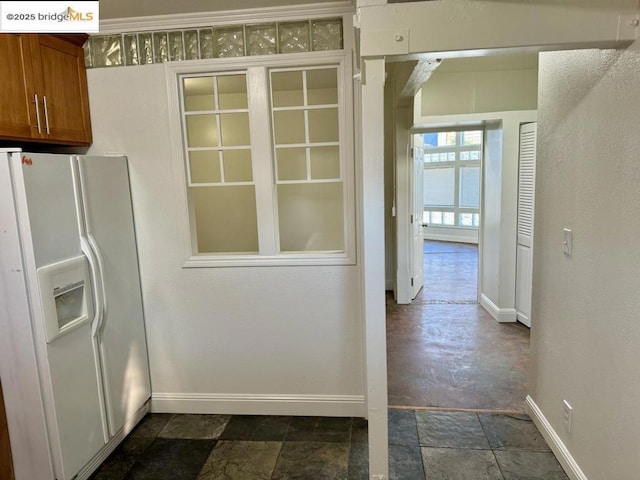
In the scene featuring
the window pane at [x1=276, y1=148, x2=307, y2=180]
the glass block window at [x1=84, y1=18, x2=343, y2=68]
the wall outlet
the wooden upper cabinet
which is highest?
the glass block window at [x1=84, y1=18, x2=343, y2=68]

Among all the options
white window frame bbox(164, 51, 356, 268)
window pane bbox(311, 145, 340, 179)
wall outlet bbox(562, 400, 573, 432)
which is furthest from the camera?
window pane bbox(311, 145, 340, 179)

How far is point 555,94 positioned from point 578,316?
116 centimetres

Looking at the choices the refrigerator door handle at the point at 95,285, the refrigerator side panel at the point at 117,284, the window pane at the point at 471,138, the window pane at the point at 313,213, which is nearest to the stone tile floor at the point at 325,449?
the refrigerator side panel at the point at 117,284

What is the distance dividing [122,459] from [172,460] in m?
0.29

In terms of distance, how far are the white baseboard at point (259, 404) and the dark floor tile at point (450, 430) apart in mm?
393

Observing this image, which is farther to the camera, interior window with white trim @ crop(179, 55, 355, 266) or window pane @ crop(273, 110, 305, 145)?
window pane @ crop(273, 110, 305, 145)

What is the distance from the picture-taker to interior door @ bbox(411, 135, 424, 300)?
4.84 metres

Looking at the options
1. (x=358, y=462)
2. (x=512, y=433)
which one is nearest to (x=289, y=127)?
(x=358, y=462)

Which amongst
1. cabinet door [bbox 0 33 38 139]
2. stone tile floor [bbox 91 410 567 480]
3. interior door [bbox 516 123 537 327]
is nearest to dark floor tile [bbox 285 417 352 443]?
stone tile floor [bbox 91 410 567 480]

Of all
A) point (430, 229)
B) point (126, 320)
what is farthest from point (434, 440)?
point (430, 229)

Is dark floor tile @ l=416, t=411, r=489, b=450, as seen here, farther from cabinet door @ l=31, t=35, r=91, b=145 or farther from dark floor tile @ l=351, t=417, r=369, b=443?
cabinet door @ l=31, t=35, r=91, b=145

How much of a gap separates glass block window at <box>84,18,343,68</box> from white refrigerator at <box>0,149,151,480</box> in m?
0.67

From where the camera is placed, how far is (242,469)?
220 centimetres

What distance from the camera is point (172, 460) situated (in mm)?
2287
